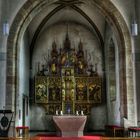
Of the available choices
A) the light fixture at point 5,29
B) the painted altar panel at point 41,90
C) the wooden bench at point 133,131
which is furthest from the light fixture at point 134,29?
the painted altar panel at point 41,90

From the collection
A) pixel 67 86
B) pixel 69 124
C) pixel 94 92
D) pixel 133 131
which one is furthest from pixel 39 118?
pixel 133 131

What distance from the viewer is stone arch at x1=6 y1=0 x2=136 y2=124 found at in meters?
15.3

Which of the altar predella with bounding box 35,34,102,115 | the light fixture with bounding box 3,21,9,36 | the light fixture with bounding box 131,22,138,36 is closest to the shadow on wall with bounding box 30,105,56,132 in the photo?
the altar predella with bounding box 35,34,102,115

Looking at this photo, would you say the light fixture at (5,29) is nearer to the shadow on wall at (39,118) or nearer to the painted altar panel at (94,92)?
the shadow on wall at (39,118)

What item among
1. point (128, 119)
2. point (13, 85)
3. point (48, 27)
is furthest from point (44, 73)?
point (128, 119)

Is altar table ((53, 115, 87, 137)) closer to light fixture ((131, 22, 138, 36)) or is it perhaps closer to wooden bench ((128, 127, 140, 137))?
wooden bench ((128, 127, 140, 137))

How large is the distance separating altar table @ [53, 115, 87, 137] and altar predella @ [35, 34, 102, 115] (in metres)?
6.09

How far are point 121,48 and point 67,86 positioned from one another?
6684 millimetres

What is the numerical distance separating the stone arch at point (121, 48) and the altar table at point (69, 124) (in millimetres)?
2171

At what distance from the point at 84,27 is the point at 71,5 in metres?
3.59

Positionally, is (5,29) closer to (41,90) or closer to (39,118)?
(41,90)

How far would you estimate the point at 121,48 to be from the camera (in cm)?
1589

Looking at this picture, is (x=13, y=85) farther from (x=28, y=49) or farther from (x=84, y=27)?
(x=84, y=27)

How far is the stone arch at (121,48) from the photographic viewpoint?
15.3m
